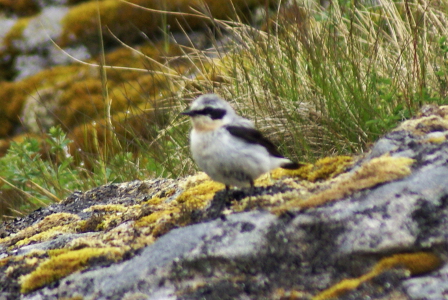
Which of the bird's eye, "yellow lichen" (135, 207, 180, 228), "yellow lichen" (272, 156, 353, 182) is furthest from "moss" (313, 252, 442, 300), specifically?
the bird's eye

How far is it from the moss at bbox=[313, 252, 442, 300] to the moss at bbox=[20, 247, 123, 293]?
1274 mm

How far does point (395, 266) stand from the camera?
2346 mm

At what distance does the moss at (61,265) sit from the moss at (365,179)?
3.35ft

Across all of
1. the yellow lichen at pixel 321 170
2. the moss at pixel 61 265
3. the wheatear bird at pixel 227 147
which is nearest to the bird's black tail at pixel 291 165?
the wheatear bird at pixel 227 147

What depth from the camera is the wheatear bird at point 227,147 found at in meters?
3.17

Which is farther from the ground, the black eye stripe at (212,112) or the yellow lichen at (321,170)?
the black eye stripe at (212,112)

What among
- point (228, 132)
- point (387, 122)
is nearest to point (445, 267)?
point (228, 132)

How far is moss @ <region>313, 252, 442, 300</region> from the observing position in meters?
2.29

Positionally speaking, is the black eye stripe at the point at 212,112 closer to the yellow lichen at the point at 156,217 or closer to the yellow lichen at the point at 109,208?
the yellow lichen at the point at 156,217

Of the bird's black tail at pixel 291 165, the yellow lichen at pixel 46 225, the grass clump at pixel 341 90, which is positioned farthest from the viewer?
the grass clump at pixel 341 90

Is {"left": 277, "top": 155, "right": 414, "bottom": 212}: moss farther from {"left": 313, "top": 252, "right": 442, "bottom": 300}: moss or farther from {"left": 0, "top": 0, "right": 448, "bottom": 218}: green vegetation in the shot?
{"left": 0, "top": 0, "right": 448, "bottom": 218}: green vegetation

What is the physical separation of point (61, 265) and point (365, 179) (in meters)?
1.77

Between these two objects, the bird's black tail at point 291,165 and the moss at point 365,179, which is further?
the bird's black tail at point 291,165

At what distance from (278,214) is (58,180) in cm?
370
